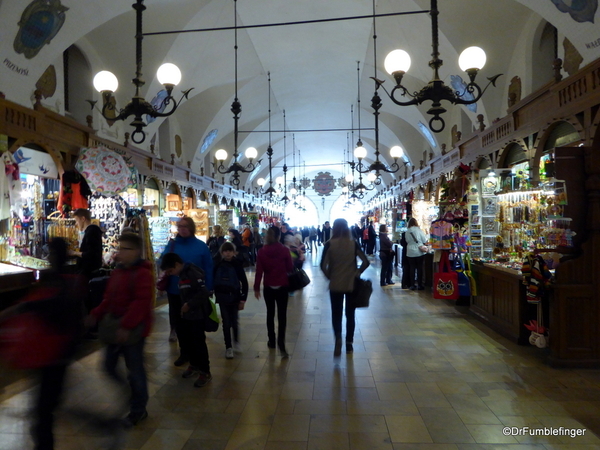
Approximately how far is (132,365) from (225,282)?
5.88 feet

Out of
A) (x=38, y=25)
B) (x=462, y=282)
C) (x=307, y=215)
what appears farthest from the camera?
(x=307, y=215)

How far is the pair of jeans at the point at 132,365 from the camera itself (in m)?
2.89

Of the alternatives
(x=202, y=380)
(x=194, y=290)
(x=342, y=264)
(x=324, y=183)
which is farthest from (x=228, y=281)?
(x=324, y=183)

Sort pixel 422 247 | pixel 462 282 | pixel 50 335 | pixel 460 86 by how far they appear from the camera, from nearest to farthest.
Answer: pixel 50 335 → pixel 462 282 → pixel 422 247 → pixel 460 86

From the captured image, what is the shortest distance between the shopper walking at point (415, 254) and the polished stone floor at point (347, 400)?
3.53m

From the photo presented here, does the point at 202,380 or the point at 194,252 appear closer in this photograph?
the point at 202,380

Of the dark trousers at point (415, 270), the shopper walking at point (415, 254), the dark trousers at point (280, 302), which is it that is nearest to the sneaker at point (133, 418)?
the dark trousers at point (280, 302)

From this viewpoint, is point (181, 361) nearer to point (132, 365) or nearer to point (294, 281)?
point (294, 281)

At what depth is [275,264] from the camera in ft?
15.2

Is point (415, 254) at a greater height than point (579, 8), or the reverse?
point (579, 8)

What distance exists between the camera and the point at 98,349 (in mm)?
5137

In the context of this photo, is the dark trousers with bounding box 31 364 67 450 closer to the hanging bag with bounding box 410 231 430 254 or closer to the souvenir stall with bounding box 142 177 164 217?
the hanging bag with bounding box 410 231 430 254

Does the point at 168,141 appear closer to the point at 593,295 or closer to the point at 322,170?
the point at 593,295

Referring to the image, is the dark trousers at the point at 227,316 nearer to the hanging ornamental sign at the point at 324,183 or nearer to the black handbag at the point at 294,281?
the black handbag at the point at 294,281
